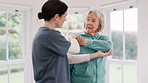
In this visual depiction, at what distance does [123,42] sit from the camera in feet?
8.68

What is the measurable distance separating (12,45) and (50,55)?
1.69m

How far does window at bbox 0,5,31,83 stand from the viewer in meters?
2.69

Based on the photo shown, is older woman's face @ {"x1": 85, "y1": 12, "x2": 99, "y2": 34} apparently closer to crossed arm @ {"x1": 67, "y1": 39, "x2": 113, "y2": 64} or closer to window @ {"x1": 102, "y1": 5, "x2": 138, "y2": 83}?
crossed arm @ {"x1": 67, "y1": 39, "x2": 113, "y2": 64}

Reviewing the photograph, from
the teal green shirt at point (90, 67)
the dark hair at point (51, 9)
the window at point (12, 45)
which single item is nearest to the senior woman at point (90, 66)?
the teal green shirt at point (90, 67)

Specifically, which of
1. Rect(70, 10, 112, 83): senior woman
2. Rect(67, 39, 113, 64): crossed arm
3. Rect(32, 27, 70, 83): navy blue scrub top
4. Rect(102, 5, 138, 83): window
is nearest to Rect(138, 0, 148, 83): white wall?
Rect(102, 5, 138, 83): window

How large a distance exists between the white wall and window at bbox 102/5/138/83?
0.67ft

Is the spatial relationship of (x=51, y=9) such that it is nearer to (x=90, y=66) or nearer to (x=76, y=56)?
(x=76, y=56)

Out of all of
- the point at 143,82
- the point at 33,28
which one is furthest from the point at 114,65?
the point at 33,28

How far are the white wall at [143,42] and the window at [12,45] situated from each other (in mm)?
1545

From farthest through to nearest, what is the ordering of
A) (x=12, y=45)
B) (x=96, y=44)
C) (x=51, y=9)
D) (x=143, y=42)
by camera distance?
(x=12, y=45)
(x=143, y=42)
(x=96, y=44)
(x=51, y=9)

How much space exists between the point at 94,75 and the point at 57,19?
511 mm

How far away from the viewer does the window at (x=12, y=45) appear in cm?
269

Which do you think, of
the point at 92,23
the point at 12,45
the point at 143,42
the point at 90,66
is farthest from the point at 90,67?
the point at 12,45

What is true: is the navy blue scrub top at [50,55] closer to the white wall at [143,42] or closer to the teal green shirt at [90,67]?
the teal green shirt at [90,67]
